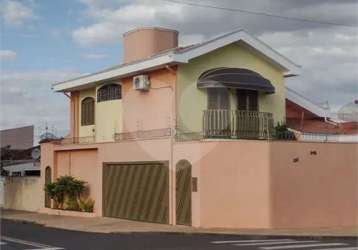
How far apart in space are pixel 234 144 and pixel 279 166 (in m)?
1.72

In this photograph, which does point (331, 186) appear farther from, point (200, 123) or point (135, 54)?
point (135, 54)

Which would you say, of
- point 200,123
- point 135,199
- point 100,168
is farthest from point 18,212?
point 200,123

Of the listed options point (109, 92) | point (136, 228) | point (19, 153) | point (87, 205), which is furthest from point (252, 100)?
point (19, 153)

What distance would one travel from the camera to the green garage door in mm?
23036

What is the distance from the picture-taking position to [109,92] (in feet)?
92.3

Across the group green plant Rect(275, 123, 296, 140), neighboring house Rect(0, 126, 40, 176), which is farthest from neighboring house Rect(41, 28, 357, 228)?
neighboring house Rect(0, 126, 40, 176)

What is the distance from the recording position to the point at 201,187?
21297mm

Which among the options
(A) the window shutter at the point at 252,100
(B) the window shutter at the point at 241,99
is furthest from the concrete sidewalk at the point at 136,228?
(A) the window shutter at the point at 252,100

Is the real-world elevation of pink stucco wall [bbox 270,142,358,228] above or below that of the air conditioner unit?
below

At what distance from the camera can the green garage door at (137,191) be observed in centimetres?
2304

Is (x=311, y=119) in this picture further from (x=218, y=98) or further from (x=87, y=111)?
(x=87, y=111)

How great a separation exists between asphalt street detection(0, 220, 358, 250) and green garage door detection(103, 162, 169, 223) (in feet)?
10.9

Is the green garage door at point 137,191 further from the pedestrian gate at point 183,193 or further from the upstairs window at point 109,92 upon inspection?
the upstairs window at point 109,92

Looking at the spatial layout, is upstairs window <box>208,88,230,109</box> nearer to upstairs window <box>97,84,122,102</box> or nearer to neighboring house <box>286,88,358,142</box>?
neighboring house <box>286,88,358,142</box>
